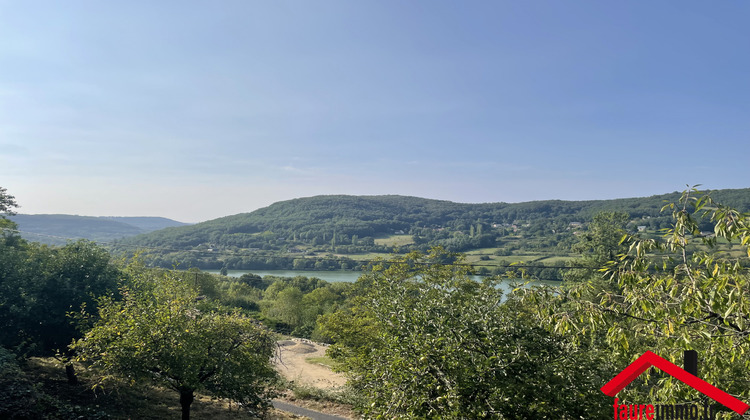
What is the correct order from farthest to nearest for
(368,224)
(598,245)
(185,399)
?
1. (368,224)
2. (598,245)
3. (185,399)

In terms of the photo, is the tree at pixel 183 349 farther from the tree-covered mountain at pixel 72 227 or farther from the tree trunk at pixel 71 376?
the tree-covered mountain at pixel 72 227

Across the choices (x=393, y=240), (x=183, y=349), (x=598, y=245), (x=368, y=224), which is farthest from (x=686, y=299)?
(x=368, y=224)

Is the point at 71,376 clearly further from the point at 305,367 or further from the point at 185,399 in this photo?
the point at 305,367

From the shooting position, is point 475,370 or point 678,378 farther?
point 475,370

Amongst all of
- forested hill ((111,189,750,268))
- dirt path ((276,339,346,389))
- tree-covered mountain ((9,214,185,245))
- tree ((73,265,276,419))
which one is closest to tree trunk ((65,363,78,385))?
tree ((73,265,276,419))

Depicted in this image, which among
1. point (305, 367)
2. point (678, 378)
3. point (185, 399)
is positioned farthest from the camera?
point (305, 367)

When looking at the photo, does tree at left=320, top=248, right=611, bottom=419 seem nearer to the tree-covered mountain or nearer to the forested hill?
the forested hill

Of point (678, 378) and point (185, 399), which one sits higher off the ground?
point (678, 378)
